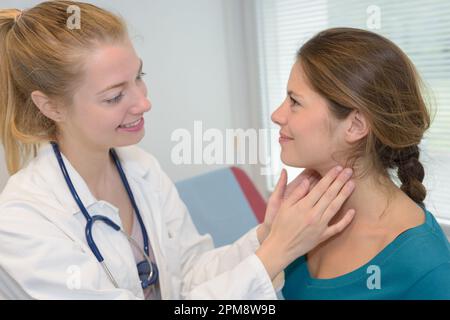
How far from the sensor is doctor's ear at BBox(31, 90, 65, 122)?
1010 millimetres

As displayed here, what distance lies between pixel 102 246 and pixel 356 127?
2.00 feet

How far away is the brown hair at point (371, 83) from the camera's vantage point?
94 centimetres

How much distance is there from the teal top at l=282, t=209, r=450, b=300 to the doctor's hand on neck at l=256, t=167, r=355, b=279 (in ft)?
0.37

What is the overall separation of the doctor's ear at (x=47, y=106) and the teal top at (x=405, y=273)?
27.4 inches

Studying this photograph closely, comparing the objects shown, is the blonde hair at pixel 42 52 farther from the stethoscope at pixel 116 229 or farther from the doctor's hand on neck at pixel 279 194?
the doctor's hand on neck at pixel 279 194

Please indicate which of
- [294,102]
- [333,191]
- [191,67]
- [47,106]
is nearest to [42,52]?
[47,106]

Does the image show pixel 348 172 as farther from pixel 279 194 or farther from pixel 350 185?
pixel 279 194

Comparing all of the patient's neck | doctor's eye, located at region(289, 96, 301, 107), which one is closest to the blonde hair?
doctor's eye, located at region(289, 96, 301, 107)

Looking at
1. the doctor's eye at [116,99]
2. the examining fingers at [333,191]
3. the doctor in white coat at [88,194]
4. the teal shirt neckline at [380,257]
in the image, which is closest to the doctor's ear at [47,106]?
the doctor in white coat at [88,194]

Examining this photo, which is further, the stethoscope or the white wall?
the white wall

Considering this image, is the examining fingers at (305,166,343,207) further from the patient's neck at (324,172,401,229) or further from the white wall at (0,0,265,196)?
the white wall at (0,0,265,196)
